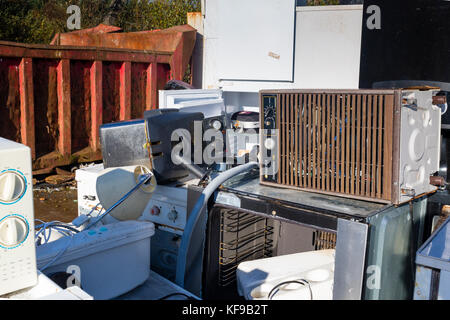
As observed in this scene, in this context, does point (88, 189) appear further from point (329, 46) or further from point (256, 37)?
point (329, 46)

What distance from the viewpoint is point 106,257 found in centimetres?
177

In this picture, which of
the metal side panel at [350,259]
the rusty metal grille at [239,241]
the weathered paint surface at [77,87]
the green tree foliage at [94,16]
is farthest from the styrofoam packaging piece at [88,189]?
the green tree foliage at [94,16]

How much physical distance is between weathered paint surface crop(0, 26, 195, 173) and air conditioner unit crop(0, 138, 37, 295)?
3.32 meters

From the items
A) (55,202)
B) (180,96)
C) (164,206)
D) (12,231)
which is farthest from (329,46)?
(12,231)

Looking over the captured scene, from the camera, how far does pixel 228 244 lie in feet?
6.06

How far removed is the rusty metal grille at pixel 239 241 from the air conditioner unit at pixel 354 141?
283mm

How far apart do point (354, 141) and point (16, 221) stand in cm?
99

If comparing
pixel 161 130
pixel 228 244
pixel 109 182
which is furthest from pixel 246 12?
pixel 228 244

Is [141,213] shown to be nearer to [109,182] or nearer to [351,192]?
[109,182]

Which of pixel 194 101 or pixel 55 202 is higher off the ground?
pixel 194 101

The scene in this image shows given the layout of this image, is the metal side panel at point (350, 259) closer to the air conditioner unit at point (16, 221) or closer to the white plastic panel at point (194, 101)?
the air conditioner unit at point (16, 221)

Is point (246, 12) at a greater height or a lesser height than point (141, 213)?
greater

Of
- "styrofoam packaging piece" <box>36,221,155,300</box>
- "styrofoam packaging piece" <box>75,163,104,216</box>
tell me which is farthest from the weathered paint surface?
"styrofoam packaging piece" <box>36,221,155,300</box>

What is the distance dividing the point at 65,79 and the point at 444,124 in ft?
12.1
